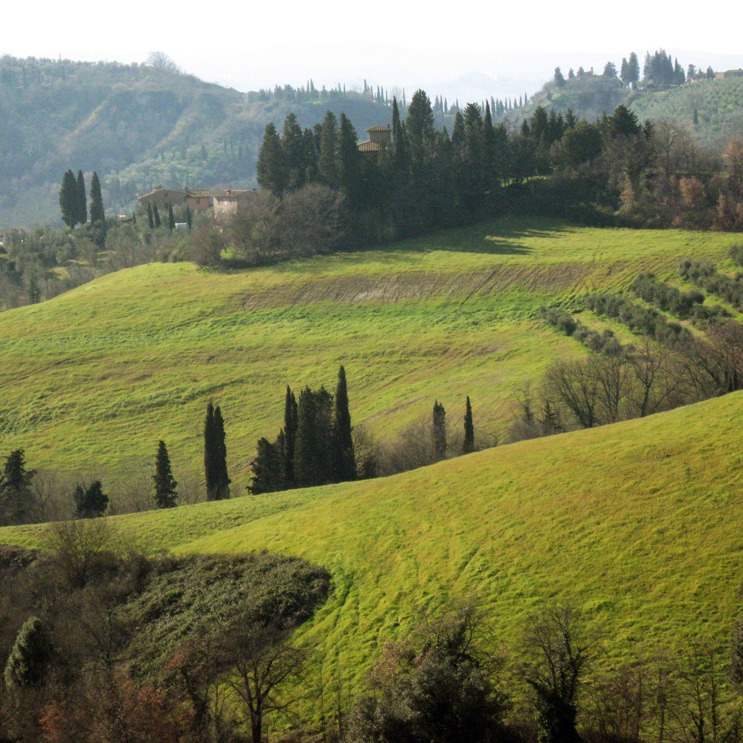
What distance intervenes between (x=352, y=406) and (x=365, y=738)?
49.9m

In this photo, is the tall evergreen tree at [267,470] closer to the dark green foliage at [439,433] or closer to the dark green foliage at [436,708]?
the dark green foliage at [439,433]

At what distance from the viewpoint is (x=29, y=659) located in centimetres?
3319

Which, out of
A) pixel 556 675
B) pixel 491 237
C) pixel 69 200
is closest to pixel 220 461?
pixel 556 675

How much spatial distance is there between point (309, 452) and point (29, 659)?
95.7ft

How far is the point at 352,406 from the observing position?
75.4m

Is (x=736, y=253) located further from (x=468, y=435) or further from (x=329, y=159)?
(x=329, y=159)

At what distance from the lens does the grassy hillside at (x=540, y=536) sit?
30.9 m

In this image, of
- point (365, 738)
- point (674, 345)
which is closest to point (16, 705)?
point (365, 738)

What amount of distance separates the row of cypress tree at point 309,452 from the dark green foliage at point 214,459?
2.22 metres

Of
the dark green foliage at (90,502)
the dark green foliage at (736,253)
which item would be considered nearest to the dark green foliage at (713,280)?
the dark green foliage at (736,253)

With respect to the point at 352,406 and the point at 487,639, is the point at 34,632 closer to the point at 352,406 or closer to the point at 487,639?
the point at 487,639

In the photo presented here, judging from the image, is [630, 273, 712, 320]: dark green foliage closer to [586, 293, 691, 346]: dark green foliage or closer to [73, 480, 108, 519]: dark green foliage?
[586, 293, 691, 346]: dark green foliage

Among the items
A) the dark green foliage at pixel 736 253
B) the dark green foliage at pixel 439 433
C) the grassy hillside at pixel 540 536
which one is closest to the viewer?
the grassy hillside at pixel 540 536

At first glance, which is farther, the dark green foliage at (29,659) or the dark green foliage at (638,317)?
the dark green foliage at (638,317)
